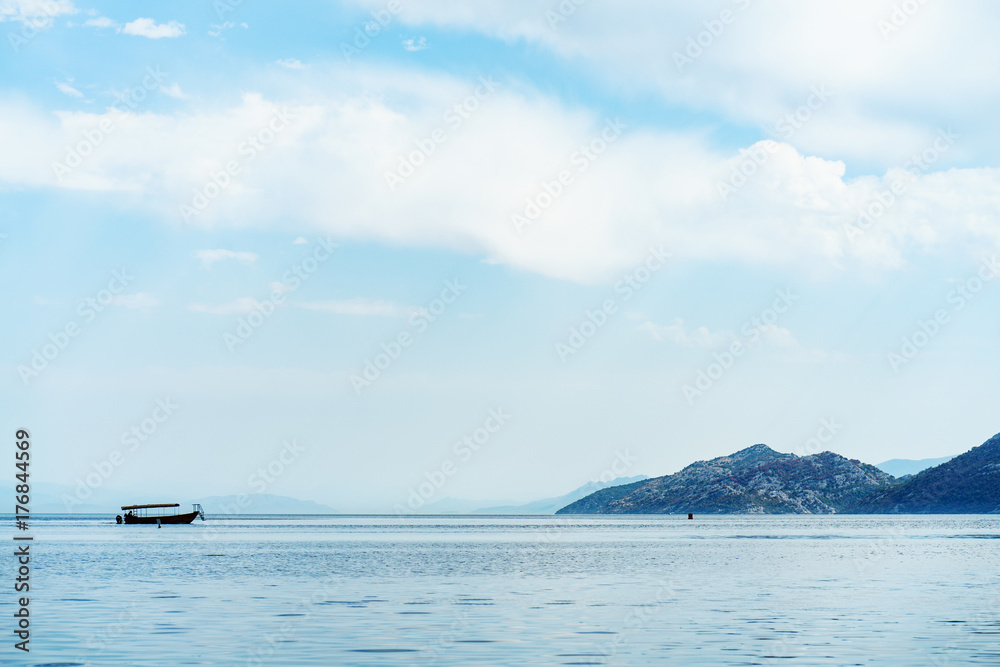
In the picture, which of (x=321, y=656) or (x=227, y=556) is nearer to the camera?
(x=321, y=656)

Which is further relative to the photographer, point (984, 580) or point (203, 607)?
point (984, 580)

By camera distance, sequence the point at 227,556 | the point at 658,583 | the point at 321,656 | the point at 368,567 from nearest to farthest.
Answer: the point at 321,656, the point at 658,583, the point at 368,567, the point at 227,556

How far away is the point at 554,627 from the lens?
157 feet

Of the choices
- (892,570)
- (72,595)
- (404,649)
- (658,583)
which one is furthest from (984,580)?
(72,595)

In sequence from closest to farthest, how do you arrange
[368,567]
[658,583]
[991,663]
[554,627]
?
1. [991,663]
2. [554,627]
3. [658,583]
4. [368,567]

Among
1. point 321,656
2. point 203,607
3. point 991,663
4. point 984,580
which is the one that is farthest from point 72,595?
point 984,580

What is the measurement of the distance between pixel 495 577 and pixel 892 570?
33.2m

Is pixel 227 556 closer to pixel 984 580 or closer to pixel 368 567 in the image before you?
pixel 368 567

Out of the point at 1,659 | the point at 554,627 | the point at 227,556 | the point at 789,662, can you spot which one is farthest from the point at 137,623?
the point at 227,556

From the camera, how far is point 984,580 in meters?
74.1

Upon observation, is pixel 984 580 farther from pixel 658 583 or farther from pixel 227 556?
pixel 227 556

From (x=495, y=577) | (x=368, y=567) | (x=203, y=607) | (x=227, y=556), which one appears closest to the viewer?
(x=203, y=607)

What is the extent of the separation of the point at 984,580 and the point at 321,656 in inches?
2132

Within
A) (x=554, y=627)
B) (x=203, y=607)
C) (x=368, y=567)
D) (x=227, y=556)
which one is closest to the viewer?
(x=554, y=627)
